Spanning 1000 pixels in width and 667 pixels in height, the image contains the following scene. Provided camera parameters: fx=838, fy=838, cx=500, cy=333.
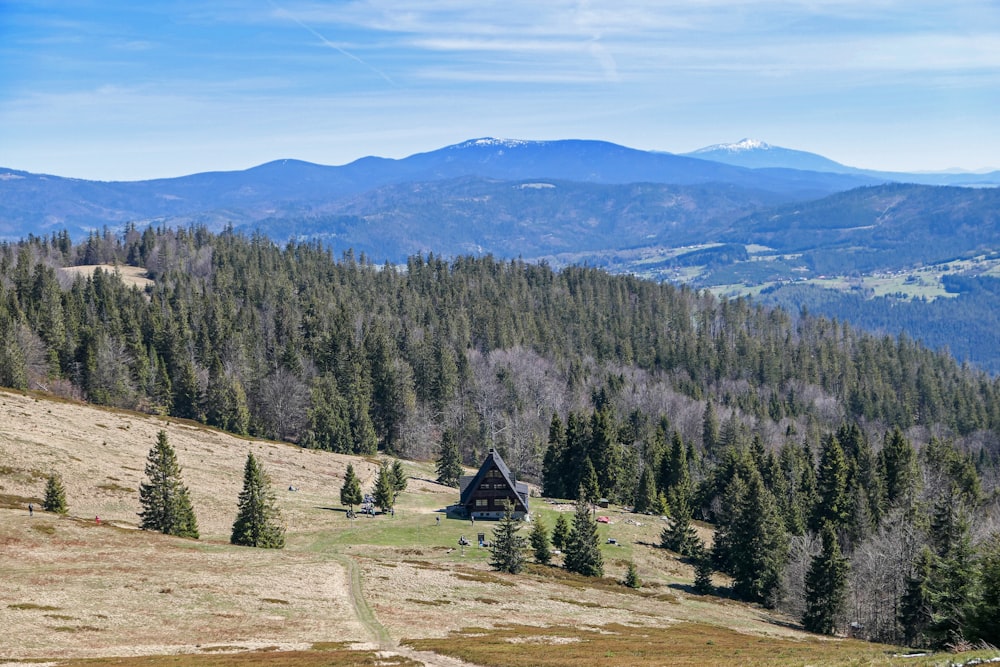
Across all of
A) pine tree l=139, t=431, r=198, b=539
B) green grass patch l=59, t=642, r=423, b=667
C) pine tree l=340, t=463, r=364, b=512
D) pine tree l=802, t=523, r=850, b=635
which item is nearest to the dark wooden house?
pine tree l=340, t=463, r=364, b=512

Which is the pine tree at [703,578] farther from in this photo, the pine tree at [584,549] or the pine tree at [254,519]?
the pine tree at [254,519]

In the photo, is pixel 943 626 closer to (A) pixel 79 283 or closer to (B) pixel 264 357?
(B) pixel 264 357

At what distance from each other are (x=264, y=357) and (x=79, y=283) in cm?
5402

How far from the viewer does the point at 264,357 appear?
169 meters

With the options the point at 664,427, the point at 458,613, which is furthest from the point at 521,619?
the point at 664,427

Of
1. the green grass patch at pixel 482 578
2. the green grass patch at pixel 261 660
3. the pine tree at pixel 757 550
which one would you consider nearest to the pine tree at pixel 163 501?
the green grass patch at pixel 482 578

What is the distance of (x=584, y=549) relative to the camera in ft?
263

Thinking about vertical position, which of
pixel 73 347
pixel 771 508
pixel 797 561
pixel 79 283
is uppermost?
pixel 79 283

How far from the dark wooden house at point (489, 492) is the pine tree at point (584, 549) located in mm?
19239

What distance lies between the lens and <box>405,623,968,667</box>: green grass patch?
43750 mm

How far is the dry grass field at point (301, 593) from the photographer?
150 ft

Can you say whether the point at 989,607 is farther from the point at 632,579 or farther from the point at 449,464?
the point at 449,464

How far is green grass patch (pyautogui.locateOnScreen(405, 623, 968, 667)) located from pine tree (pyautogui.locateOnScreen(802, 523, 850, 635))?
1111 centimetres

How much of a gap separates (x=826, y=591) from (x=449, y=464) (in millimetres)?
62664
